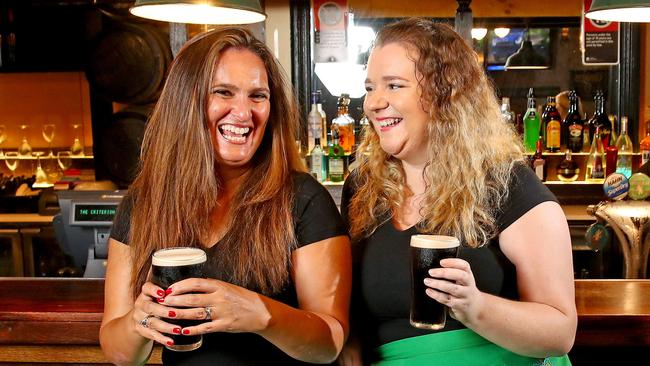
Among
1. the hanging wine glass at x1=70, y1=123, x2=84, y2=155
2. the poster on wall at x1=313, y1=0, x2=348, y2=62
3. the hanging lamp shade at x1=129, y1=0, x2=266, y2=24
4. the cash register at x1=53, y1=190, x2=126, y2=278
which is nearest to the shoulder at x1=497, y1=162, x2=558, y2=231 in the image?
the hanging lamp shade at x1=129, y1=0, x2=266, y2=24

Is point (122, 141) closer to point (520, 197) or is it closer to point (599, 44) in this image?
point (599, 44)

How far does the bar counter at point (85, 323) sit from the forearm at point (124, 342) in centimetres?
63

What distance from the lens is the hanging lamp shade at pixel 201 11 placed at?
2297 millimetres

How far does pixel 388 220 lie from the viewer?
1650 millimetres

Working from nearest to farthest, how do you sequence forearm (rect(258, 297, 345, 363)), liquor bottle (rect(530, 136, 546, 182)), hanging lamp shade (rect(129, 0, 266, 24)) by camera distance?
1. forearm (rect(258, 297, 345, 363))
2. hanging lamp shade (rect(129, 0, 266, 24))
3. liquor bottle (rect(530, 136, 546, 182))

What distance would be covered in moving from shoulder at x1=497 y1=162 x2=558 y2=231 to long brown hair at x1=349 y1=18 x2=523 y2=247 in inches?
0.6

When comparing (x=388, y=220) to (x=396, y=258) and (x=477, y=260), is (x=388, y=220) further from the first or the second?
(x=477, y=260)

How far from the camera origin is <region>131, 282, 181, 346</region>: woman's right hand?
4.02 feet

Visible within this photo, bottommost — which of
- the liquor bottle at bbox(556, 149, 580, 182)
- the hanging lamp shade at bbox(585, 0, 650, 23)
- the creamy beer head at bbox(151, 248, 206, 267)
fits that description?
the liquor bottle at bbox(556, 149, 580, 182)

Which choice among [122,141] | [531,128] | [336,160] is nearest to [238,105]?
[336,160]

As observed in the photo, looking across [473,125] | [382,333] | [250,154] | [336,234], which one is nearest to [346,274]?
[336,234]

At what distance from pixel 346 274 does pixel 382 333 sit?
20cm

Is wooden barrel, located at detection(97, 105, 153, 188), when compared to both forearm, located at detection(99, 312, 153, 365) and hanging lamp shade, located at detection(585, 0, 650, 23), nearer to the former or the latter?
hanging lamp shade, located at detection(585, 0, 650, 23)

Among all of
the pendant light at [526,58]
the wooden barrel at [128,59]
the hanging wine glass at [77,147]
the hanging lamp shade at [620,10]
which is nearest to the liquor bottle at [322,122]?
the wooden barrel at [128,59]
